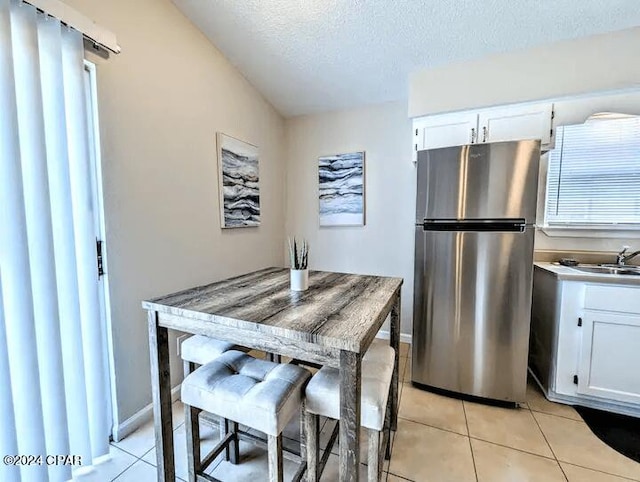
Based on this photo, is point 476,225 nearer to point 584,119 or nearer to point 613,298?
point 613,298

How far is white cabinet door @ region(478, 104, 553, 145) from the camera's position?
2.02m

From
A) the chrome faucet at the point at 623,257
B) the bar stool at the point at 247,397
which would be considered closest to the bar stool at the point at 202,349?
the bar stool at the point at 247,397

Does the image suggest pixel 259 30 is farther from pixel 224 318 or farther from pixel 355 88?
pixel 224 318

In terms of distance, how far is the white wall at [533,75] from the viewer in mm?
1859

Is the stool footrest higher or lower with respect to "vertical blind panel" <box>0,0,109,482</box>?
lower

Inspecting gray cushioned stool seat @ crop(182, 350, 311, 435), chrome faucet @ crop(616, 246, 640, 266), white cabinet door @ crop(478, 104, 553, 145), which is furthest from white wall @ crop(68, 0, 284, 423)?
chrome faucet @ crop(616, 246, 640, 266)

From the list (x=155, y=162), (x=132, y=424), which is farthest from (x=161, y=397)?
(x=155, y=162)

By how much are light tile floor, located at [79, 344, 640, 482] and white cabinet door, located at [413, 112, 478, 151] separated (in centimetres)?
197

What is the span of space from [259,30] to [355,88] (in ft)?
3.21

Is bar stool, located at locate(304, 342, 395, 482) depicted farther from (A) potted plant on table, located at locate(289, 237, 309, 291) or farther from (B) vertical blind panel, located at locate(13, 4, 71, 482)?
(B) vertical blind panel, located at locate(13, 4, 71, 482)

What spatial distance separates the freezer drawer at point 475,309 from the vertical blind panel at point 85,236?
6.56 feet

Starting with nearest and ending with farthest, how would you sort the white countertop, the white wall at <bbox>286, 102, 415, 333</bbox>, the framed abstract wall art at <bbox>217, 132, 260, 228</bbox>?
the white countertop < the framed abstract wall art at <bbox>217, 132, 260, 228</bbox> < the white wall at <bbox>286, 102, 415, 333</bbox>

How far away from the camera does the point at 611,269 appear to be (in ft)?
6.64

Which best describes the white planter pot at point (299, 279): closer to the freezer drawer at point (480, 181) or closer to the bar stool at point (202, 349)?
the bar stool at point (202, 349)
